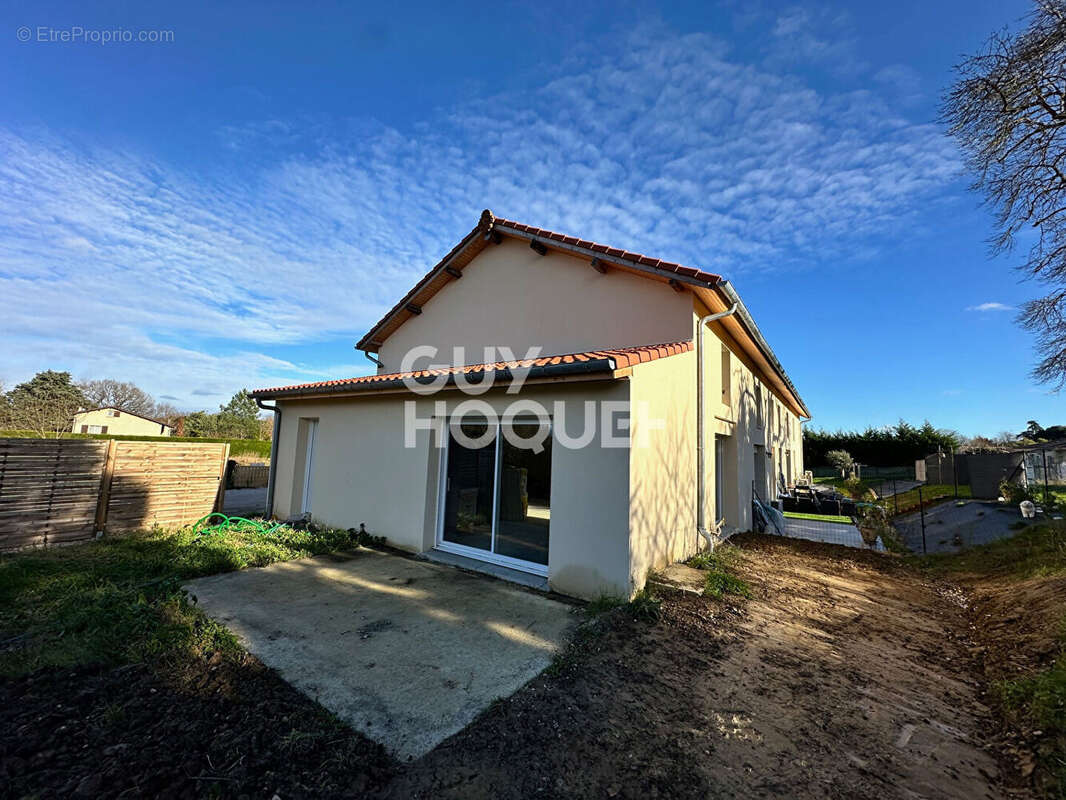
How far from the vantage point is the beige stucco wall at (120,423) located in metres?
37.2

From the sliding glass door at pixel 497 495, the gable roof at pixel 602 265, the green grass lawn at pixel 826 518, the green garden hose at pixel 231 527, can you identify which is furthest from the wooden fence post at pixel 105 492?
the green grass lawn at pixel 826 518

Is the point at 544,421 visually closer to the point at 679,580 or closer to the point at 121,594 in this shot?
the point at 679,580

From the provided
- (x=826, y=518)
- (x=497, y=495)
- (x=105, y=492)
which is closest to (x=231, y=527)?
(x=105, y=492)

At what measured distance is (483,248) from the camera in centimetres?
1032

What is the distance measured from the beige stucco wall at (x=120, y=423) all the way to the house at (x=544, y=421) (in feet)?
136

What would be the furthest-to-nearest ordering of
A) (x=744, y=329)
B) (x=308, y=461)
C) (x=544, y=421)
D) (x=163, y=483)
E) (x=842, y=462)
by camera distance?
(x=842, y=462), (x=308, y=461), (x=163, y=483), (x=744, y=329), (x=544, y=421)

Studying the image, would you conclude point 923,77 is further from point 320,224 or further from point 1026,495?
point 320,224

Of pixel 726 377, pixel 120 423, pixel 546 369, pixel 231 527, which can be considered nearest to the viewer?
pixel 546 369

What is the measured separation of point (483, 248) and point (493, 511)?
6682 millimetres

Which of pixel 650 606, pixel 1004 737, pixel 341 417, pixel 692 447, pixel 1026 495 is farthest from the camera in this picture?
pixel 1026 495

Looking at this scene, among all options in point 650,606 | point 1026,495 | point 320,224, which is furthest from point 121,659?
point 1026,495

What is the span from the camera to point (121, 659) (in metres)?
3.70

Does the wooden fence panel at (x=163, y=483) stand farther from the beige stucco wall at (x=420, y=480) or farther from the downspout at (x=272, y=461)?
the beige stucco wall at (x=420, y=480)

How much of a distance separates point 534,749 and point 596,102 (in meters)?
10.4
